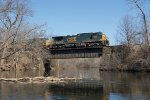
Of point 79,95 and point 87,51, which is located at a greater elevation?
point 87,51

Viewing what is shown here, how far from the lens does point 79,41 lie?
72375 mm

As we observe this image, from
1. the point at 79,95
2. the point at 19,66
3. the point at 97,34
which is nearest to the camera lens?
the point at 79,95

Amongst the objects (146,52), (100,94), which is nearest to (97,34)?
(146,52)

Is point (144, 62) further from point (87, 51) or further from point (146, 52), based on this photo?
point (87, 51)

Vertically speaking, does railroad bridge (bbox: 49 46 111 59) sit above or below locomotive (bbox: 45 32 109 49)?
below

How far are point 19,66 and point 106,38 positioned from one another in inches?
871

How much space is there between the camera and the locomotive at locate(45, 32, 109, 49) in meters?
70.4

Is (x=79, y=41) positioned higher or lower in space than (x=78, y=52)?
higher

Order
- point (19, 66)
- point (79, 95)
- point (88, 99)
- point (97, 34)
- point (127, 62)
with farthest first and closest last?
1. point (97, 34)
2. point (127, 62)
3. point (19, 66)
4. point (79, 95)
5. point (88, 99)

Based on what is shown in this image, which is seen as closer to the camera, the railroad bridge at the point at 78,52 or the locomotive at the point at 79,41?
the locomotive at the point at 79,41

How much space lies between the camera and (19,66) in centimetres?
5719

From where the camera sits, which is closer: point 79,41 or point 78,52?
point 79,41

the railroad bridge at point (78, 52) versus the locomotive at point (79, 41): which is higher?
the locomotive at point (79, 41)

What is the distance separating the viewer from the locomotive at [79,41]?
70375mm
